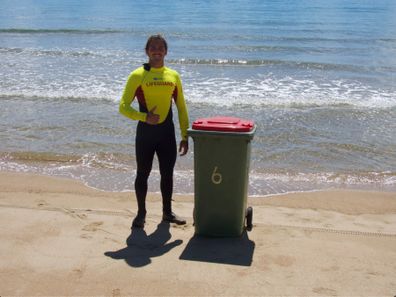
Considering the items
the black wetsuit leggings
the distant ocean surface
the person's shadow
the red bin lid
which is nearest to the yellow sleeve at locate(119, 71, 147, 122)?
the black wetsuit leggings

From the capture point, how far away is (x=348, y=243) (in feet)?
15.8

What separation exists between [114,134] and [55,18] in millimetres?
26226

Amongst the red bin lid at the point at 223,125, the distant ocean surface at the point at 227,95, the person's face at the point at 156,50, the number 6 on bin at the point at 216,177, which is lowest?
the distant ocean surface at the point at 227,95

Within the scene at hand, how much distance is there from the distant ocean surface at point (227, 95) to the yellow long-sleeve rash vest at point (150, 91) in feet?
6.76

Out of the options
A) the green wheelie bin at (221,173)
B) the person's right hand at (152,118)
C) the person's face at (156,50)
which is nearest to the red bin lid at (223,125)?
the green wheelie bin at (221,173)

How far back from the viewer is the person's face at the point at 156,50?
4715 millimetres

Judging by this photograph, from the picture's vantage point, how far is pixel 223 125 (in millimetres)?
4586

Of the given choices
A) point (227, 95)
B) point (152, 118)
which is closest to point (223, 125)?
point (152, 118)

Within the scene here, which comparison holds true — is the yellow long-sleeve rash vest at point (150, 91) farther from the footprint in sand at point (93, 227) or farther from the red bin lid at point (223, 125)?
the footprint in sand at point (93, 227)

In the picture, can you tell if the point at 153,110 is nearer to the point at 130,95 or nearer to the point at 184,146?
the point at 130,95

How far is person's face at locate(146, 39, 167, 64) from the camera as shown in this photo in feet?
15.5

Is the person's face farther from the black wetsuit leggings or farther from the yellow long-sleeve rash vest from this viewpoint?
the black wetsuit leggings

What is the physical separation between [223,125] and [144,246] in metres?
1.23

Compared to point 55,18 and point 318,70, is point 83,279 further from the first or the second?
point 55,18
